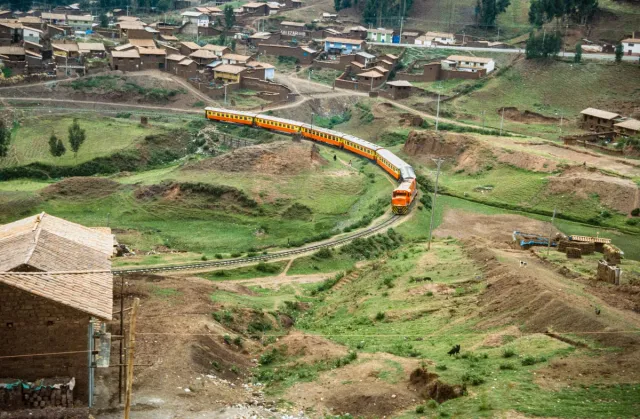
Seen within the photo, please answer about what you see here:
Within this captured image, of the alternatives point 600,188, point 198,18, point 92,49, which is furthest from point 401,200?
point 198,18

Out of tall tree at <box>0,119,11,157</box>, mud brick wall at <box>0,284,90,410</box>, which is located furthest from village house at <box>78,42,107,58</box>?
mud brick wall at <box>0,284,90,410</box>

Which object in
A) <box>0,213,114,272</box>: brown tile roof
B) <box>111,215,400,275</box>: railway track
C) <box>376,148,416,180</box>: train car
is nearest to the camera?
<box>0,213,114,272</box>: brown tile roof

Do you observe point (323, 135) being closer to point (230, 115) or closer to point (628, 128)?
point (230, 115)

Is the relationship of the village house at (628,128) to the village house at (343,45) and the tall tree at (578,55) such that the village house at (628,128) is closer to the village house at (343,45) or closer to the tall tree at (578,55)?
the tall tree at (578,55)

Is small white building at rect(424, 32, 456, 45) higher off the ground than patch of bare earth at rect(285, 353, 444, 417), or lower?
higher

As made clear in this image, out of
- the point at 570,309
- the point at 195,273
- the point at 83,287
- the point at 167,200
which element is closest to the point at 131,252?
the point at 195,273

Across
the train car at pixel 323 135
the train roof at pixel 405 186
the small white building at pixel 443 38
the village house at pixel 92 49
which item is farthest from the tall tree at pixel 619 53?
the village house at pixel 92 49

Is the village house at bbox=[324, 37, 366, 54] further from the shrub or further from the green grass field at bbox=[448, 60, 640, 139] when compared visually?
the shrub
